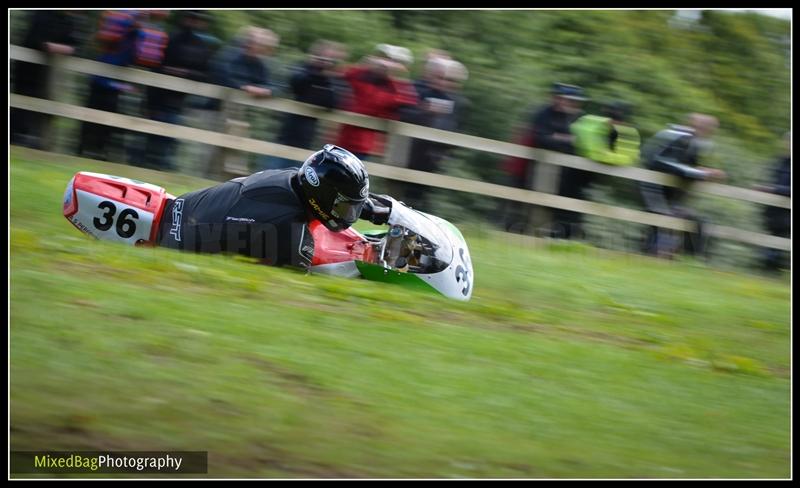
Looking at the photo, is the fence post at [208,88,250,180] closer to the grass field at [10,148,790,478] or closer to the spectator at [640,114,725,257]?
the grass field at [10,148,790,478]

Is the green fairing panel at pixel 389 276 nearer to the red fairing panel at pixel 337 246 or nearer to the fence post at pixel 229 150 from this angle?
the red fairing panel at pixel 337 246

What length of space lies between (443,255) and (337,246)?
2.88 ft

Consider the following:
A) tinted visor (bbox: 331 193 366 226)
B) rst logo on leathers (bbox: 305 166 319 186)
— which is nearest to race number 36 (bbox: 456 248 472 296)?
tinted visor (bbox: 331 193 366 226)

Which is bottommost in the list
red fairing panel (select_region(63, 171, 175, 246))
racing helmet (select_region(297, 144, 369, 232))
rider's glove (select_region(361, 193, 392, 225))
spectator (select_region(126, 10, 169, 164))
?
red fairing panel (select_region(63, 171, 175, 246))

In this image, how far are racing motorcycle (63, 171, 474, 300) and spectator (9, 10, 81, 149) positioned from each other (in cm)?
431

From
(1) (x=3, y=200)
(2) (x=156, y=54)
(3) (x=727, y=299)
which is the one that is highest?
(2) (x=156, y=54)

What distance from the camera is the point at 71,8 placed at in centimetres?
1179

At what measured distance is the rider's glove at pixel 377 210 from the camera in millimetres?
8508

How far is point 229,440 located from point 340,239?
11.1ft

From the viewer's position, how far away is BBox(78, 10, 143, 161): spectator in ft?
39.9

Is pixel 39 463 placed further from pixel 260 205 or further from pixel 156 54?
pixel 156 54

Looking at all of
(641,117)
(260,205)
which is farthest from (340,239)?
(641,117)

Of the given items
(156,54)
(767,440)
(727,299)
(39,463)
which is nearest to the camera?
(39,463)
